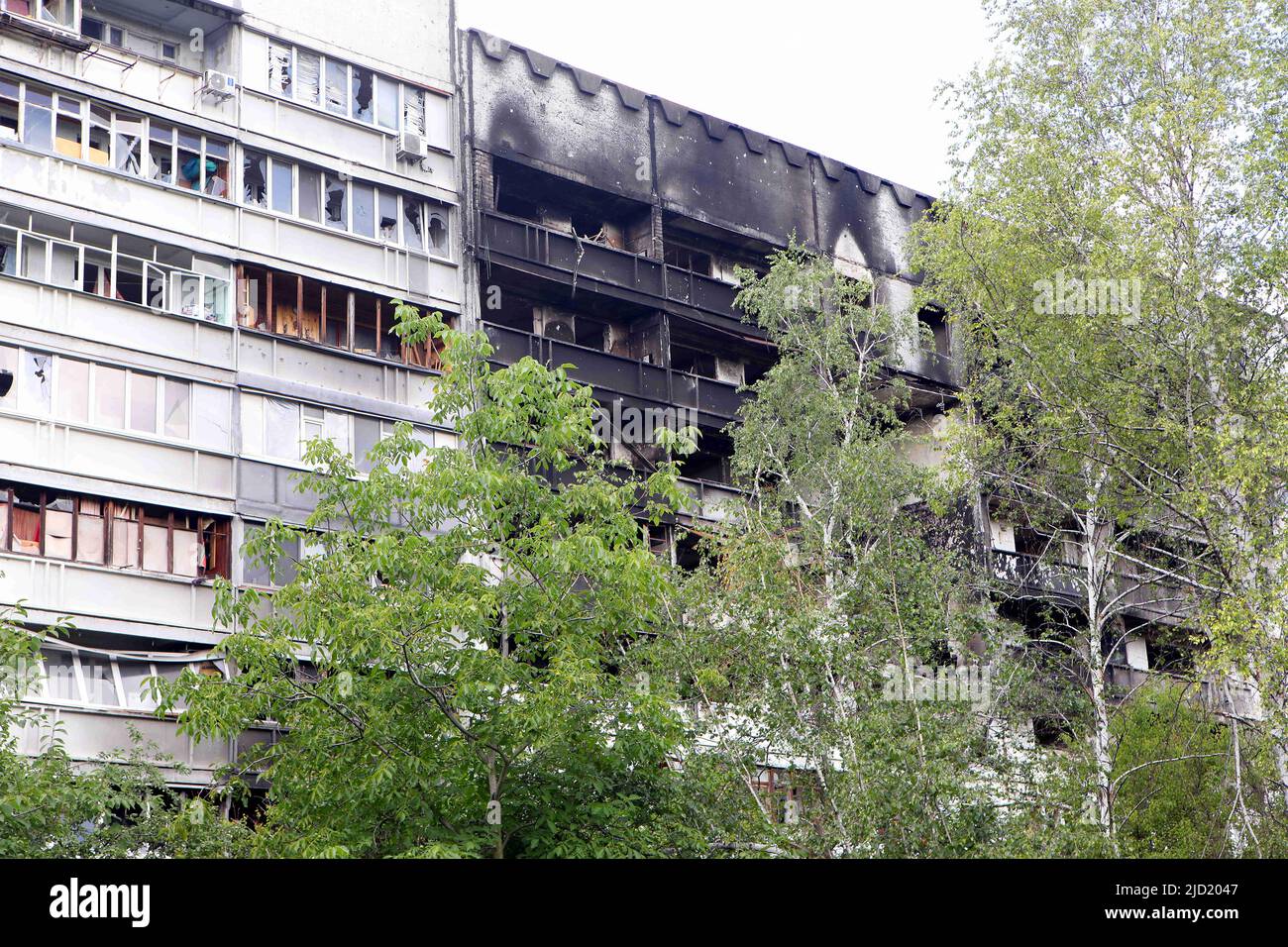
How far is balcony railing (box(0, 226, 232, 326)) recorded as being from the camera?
111ft

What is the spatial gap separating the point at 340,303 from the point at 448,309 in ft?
8.41

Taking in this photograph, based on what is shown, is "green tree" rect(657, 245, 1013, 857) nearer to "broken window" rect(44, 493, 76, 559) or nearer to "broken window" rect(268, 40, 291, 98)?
"broken window" rect(44, 493, 76, 559)

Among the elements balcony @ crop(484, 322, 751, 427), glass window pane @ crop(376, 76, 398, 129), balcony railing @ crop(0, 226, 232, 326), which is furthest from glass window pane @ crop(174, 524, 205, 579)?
glass window pane @ crop(376, 76, 398, 129)

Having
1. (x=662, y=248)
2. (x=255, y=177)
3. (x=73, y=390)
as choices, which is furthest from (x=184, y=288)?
(x=662, y=248)

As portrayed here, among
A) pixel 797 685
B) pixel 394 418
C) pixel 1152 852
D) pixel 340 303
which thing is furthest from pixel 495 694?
pixel 340 303

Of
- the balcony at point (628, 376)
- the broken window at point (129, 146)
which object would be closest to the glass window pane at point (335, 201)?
the balcony at point (628, 376)

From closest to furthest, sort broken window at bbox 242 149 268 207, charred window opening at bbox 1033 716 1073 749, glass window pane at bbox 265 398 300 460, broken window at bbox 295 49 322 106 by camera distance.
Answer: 1. glass window pane at bbox 265 398 300 460
2. broken window at bbox 242 149 268 207
3. charred window opening at bbox 1033 716 1073 749
4. broken window at bbox 295 49 322 106

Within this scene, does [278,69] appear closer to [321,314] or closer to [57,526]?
[321,314]

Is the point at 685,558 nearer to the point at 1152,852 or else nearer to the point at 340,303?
the point at 340,303

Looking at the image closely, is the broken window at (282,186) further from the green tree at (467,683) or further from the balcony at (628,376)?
the green tree at (467,683)

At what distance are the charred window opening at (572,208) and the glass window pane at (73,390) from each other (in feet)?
43.3

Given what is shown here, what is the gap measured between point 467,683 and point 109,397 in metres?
15.1

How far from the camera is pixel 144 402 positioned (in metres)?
34.3

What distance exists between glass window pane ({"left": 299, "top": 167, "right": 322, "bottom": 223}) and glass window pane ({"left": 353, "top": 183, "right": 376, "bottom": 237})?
0.91 metres
